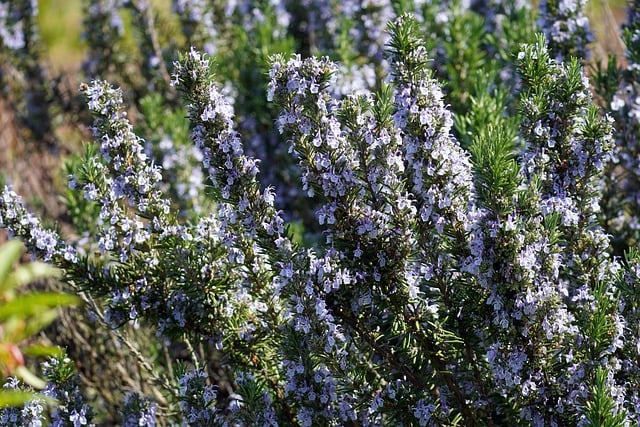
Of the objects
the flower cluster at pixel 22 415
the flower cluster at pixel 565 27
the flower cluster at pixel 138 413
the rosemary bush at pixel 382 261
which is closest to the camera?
the rosemary bush at pixel 382 261

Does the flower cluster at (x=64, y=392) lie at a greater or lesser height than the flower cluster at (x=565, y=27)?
lesser

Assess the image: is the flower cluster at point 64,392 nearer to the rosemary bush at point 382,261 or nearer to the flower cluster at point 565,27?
the rosemary bush at point 382,261

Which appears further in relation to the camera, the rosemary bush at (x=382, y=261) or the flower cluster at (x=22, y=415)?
the flower cluster at (x=22, y=415)

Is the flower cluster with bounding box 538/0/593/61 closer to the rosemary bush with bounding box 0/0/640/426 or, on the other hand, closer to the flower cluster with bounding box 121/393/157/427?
the rosemary bush with bounding box 0/0/640/426

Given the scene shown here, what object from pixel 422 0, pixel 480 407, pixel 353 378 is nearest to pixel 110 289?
pixel 353 378

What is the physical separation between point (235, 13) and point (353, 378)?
385cm

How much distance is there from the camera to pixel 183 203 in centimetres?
432

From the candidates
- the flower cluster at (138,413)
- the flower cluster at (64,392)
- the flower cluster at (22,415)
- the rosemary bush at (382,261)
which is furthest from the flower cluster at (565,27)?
the flower cluster at (22,415)

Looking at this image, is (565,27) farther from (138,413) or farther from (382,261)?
(138,413)

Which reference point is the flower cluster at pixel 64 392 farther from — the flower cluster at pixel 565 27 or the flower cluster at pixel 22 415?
the flower cluster at pixel 565 27

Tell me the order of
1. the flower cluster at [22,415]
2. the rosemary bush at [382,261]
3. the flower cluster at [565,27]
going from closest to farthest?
1. the rosemary bush at [382,261]
2. the flower cluster at [22,415]
3. the flower cluster at [565,27]

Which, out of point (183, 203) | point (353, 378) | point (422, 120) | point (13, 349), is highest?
point (183, 203)

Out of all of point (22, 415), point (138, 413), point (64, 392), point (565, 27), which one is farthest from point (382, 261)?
point (565, 27)

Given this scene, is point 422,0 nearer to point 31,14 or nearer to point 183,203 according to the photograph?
point 183,203
